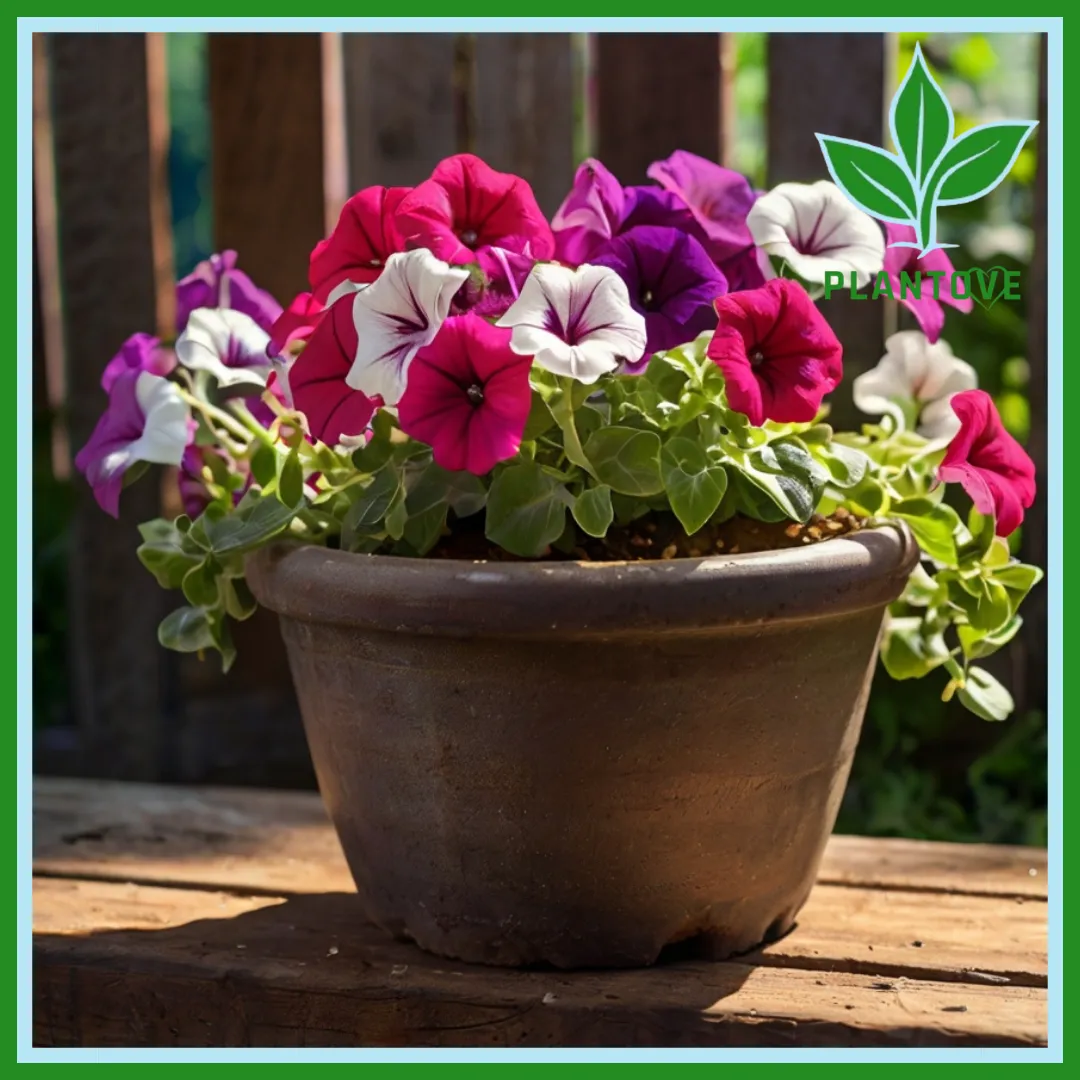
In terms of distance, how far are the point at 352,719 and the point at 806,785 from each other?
389 millimetres

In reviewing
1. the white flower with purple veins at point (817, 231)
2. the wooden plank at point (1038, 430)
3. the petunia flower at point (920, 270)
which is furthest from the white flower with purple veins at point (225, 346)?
the wooden plank at point (1038, 430)

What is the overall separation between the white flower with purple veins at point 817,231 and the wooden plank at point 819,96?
64 cm

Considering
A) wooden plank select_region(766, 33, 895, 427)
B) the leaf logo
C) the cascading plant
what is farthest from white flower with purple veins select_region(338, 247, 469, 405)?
wooden plank select_region(766, 33, 895, 427)

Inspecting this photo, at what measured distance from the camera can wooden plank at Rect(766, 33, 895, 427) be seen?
6.18ft

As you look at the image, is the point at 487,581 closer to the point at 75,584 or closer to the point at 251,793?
the point at 251,793

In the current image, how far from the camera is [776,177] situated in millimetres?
1907

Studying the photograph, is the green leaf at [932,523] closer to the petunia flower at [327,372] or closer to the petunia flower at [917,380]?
the petunia flower at [917,380]

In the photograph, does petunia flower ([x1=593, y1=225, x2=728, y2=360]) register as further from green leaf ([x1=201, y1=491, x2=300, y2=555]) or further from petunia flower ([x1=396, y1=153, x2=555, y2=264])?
green leaf ([x1=201, y1=491, x2=300, y2=555])

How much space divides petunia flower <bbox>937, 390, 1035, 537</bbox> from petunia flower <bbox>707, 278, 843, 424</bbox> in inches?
5.8

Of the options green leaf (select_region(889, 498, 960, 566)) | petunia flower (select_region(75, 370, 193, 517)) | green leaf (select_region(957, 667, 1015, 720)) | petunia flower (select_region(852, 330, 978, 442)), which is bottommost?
green leaf (select_region(957, 667, 1015, 720))

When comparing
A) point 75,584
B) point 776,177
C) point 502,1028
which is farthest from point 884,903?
point 75,584

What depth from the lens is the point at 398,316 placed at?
113 cm

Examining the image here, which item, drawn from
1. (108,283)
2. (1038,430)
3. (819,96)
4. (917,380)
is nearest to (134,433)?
(917,380)

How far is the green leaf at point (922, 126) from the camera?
1317 mm
